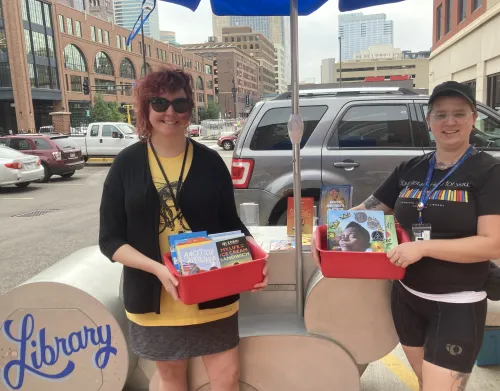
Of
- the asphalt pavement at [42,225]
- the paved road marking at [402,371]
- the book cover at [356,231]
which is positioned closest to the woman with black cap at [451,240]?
the book cover at [356,231]

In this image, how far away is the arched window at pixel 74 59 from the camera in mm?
61406

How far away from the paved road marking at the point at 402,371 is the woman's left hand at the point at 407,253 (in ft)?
5.44

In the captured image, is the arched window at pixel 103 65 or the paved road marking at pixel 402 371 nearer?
the paved road marking at pixel 402 371

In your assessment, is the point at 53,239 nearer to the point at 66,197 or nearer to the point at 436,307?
the point at 66,197

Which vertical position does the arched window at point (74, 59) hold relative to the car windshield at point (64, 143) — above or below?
above

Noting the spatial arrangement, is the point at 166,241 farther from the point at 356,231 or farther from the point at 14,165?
the point at 14,165

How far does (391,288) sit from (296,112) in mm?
1058

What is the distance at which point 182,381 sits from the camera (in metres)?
1.96

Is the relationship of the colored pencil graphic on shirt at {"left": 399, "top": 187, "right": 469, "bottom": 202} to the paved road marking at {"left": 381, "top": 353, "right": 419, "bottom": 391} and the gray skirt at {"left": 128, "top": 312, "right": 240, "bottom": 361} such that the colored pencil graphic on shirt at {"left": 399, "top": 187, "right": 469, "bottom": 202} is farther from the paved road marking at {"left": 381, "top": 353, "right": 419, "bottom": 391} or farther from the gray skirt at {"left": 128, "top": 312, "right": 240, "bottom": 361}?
the paved road marking at {"left": 381, "top": 353, "right": 419, "bottom": 391}

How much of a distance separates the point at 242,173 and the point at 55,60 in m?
57.8

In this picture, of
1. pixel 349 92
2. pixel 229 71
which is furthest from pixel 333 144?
pixel 229 71

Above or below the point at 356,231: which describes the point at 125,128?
above

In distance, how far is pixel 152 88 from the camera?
1793 millimetres

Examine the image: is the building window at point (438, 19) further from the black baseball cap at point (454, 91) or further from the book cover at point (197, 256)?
the book cover at point (197, 256)
